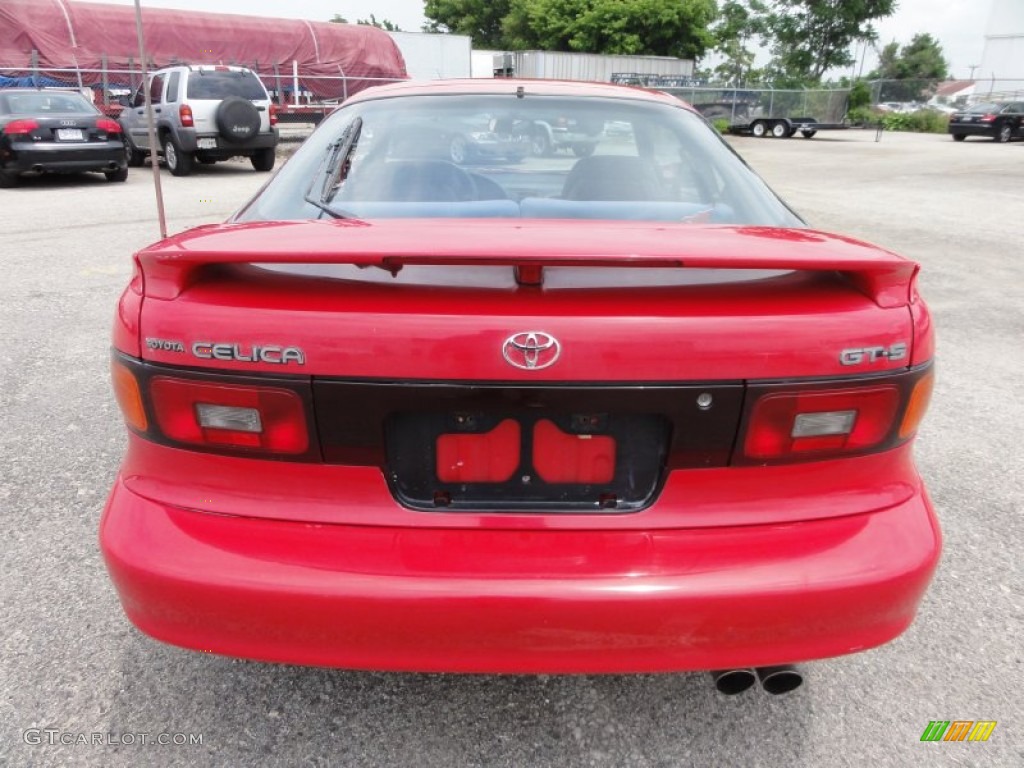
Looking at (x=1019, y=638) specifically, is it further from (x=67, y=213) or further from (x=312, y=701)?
(x=67, y=213)

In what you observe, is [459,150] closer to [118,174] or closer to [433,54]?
[118,174]

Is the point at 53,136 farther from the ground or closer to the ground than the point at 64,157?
farther from the ground

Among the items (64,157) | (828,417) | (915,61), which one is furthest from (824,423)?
(915,61)

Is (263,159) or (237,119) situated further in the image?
(263,159)

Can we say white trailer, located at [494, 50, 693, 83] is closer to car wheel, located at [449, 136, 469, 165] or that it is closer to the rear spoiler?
car wheel, located at [449, 136, 469, 165]

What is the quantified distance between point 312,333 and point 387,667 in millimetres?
669

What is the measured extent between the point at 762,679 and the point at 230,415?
1.25 m

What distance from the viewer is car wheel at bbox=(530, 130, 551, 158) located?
257 centimetres

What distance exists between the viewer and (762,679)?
5.47 ft

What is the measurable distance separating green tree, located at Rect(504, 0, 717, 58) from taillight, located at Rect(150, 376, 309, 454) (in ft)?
169

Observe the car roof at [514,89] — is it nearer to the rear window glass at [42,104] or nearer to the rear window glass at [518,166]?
the rear window glass at [518,166]

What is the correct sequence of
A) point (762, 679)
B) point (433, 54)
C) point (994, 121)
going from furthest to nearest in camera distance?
point (433, 54) → point (994, 121) → point (762, 679)

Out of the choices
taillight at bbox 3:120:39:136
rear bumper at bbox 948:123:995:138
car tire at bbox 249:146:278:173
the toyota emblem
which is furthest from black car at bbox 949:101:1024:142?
the toyota emblem

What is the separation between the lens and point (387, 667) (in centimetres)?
151
